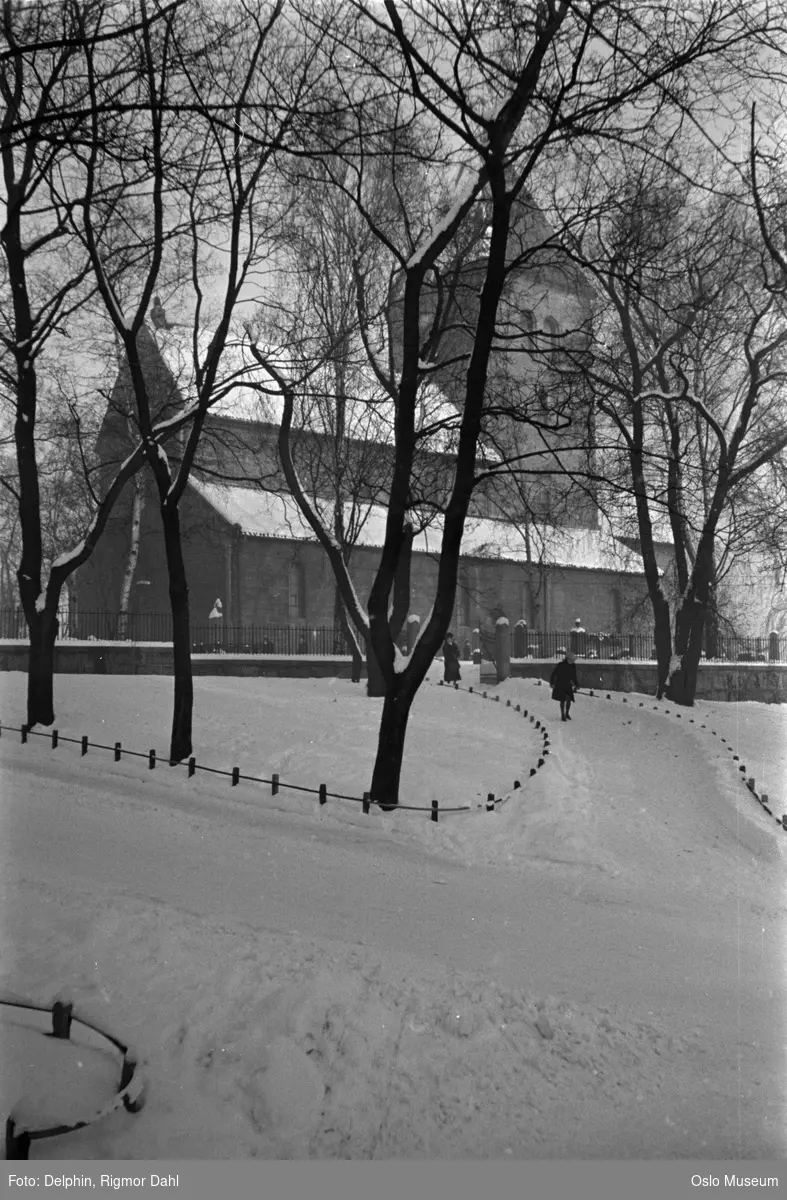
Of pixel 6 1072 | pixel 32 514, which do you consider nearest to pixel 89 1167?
pixel 6 1072

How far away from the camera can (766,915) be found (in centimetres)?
950

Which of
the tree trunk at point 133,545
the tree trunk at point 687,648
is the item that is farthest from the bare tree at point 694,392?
the tree trunk at point 133,545

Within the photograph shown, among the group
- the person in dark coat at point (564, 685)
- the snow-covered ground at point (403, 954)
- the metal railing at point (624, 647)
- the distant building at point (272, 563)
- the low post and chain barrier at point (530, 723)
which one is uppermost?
the distant building at point (272, 563)

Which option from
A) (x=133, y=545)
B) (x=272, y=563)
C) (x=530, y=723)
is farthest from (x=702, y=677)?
(x=133, y=545)

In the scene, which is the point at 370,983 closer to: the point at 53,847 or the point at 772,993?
the point at 772,993

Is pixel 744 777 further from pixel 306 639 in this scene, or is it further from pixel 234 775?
pixel 306 639

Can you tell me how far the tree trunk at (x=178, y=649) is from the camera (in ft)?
46.4

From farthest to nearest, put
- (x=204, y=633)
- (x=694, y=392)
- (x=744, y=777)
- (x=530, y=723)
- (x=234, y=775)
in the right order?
1. (x=204, y=633)
2. (x=694, y=392)
3. (x=530, y=723)
4. (x=744, y=777)
5. (x=234, y=775)

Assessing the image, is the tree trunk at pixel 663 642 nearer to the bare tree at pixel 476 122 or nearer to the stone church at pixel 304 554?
the stone church at pixel 304 554

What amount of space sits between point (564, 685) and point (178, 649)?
969 centimetres

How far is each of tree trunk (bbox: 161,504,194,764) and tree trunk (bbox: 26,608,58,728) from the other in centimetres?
247

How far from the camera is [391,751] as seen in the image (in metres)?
12.2

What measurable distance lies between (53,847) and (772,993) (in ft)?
21.1

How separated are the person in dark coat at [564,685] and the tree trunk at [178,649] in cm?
934
